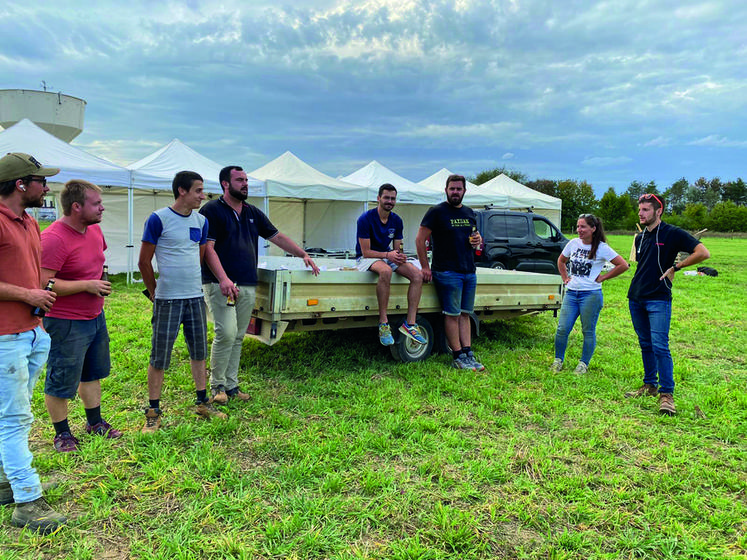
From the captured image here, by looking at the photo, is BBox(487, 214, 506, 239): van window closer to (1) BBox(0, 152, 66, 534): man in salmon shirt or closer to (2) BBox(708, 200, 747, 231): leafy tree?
(1) BBox(0, 152, 66, 534): man in salmon shirt

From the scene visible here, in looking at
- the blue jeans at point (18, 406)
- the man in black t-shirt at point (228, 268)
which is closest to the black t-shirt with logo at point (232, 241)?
the man in black t-shirt at point (228, 268)

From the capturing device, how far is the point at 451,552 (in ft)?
7.73

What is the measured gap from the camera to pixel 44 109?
21.7 meters

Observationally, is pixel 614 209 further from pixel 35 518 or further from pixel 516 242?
pixel 35 518

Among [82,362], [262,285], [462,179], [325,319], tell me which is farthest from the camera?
[462,179]

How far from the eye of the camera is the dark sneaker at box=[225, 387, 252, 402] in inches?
161

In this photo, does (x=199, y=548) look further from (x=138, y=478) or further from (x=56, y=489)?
(x=56, y=489)

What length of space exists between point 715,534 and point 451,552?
4.75 feet

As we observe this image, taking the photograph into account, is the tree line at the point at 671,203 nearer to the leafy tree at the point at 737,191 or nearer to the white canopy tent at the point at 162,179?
the leafy tree at the point at 737,191

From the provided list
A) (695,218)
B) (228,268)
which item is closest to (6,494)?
(228,268)

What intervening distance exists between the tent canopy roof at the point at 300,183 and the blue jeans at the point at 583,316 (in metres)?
9.03

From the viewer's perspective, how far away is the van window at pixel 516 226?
35.3 ft

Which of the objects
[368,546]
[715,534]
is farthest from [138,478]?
[715,534]

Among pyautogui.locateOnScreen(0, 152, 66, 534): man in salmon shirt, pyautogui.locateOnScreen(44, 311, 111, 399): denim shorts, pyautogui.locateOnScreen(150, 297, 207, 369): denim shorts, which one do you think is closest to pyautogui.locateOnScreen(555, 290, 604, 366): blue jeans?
pyautogui.locateOnScreen(150, 297, 207, 369): denim shorts
